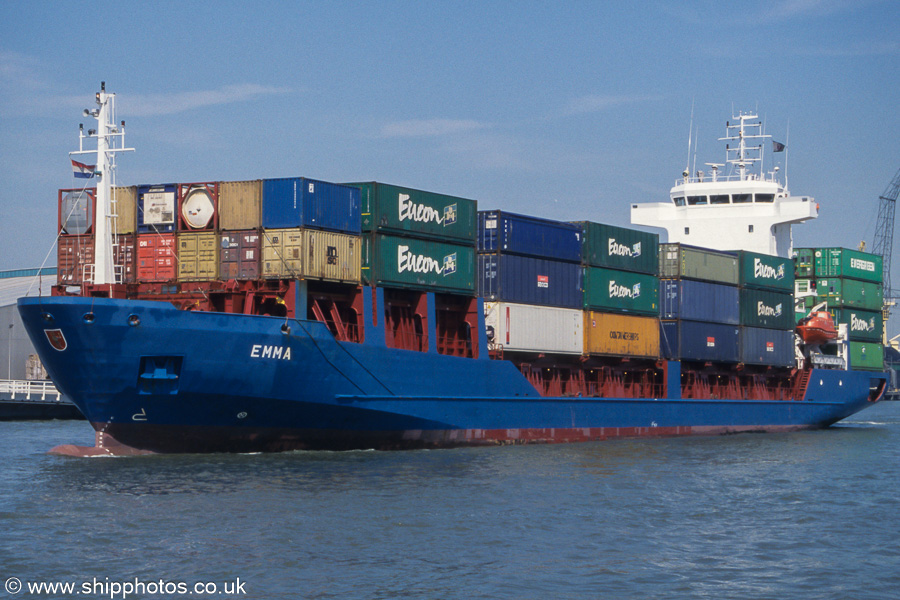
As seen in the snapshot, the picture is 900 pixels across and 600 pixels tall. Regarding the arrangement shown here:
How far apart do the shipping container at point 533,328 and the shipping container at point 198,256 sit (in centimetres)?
862

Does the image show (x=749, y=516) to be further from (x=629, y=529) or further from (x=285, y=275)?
(x=285, y=275)

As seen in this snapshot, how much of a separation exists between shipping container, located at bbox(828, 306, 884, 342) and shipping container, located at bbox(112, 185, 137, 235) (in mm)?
33304

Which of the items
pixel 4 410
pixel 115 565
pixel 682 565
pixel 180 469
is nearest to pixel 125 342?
pixel 180 469

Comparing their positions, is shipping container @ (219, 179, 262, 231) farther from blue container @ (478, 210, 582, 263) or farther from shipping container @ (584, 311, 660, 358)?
shipping container @ (584, 311, 660, 358)

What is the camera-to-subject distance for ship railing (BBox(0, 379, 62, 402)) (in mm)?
45719

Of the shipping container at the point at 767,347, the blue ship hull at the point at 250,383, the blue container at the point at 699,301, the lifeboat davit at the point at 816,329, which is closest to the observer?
the blue ship hull at the point at 250,383

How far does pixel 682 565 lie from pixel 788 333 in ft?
102

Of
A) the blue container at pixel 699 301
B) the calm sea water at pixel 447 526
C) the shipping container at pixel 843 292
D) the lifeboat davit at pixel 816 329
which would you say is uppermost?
the shipping container at pixel 843 292

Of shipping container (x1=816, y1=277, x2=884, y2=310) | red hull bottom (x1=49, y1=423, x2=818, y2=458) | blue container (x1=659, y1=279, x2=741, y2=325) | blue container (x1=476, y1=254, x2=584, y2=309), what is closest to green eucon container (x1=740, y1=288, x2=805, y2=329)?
blue container (x1=659, y1=279, x2=741, y2=325)

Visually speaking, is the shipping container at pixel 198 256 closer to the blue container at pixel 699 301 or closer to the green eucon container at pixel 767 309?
the blue container at pixel 699 301

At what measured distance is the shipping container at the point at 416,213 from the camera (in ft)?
90.6

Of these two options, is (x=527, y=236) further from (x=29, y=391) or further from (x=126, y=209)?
(x=29, y=391)

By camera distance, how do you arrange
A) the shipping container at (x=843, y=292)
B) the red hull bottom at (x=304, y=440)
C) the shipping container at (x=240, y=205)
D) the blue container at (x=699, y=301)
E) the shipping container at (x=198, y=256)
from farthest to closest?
the shipping container at (x=843, y=292), the blue container at (x=699, y=301), the shipping container at (x=198, y=256), the shipping container at (x=240, y=205), the red hull bottom at (x=304, y=440)

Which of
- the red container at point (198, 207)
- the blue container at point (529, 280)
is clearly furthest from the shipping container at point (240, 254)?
the blue container at point (529, 280)
